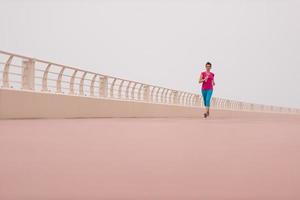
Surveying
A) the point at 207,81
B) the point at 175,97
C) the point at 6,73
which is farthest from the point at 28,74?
the point at 175,97

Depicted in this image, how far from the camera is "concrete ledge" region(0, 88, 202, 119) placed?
12.1m

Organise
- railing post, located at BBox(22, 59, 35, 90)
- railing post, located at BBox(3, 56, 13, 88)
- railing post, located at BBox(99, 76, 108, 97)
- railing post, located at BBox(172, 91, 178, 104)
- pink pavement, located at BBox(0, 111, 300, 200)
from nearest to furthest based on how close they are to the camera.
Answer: pink pavement, located at BBox(0, 111, 300, 200), railing post, located at BBox(3, 56, 13, 88), railing post, located at BBox(22, 59, 35, 90), railing post, located at BBox(99, 76, 108, 97), railing post, located at BBox(172, 91, 178, 104)

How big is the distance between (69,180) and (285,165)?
5.19 ft

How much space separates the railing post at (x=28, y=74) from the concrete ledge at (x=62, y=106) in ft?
0.64

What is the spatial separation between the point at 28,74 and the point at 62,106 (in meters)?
1.84

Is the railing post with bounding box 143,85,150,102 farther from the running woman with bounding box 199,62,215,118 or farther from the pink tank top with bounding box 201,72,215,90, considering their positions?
the pink tank top with bounding box 201,72,215,90

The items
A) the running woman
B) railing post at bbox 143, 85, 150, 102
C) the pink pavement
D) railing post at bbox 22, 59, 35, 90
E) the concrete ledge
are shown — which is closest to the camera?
the pink pavement

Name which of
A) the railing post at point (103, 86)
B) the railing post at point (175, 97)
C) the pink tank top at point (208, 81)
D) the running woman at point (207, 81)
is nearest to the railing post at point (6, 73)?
the railing post at point (103, 86)

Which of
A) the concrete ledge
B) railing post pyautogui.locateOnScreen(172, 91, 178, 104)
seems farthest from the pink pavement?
railing post pyautogui.locateOnScreen(172, 91, 178, 104)

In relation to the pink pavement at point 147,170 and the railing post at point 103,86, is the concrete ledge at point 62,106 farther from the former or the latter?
the pink pavement at point 147,170

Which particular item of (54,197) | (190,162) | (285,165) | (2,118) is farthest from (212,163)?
(2,118)

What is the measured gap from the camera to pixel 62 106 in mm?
14578

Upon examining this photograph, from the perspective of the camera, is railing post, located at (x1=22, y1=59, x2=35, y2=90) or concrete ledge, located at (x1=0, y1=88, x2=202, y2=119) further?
railing post, located at (x1=22, y1=59, x2=35, y2=90)

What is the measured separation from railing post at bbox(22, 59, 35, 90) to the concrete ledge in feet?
0.64
